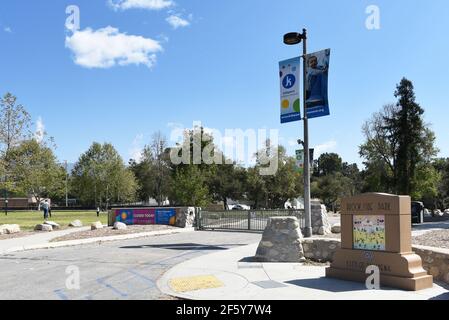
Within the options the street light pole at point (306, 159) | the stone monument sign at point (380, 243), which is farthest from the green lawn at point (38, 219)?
the stone monument sign at point (380, 243)

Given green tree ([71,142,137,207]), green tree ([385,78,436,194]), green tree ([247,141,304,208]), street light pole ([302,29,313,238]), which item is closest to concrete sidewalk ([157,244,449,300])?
street light pole ([302,29,313,238])

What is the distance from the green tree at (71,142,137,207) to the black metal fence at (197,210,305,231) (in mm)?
48070

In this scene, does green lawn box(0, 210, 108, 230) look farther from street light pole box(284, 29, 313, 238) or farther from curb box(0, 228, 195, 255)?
street light pole box(284, 29, 313, 238)

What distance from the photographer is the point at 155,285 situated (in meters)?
9.50

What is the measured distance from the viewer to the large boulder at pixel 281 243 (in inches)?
493

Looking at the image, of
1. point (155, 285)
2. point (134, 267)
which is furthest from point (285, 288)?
point (134, 267)

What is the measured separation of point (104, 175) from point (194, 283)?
6800cm

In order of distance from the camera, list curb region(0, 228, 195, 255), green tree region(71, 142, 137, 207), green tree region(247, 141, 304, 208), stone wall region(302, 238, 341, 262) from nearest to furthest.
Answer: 1. stone wall region(302, 238, 341, 262)
2. curb region(0, 228, 195, 255)
3. green tree region(247, 141, 304, 208)
4. green tree region(71, 142, 137, 207)

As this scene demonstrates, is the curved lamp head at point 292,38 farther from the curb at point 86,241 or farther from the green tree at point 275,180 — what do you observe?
the green tree at point 275,180

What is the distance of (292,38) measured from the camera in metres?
16.5

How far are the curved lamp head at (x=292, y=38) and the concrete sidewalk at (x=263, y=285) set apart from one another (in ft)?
27.1

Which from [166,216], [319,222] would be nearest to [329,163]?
[166,216]

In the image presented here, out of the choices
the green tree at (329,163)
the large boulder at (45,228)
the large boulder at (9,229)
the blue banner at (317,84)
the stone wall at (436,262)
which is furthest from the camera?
the green tree at (329,163)

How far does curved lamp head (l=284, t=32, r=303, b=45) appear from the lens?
650 inches
